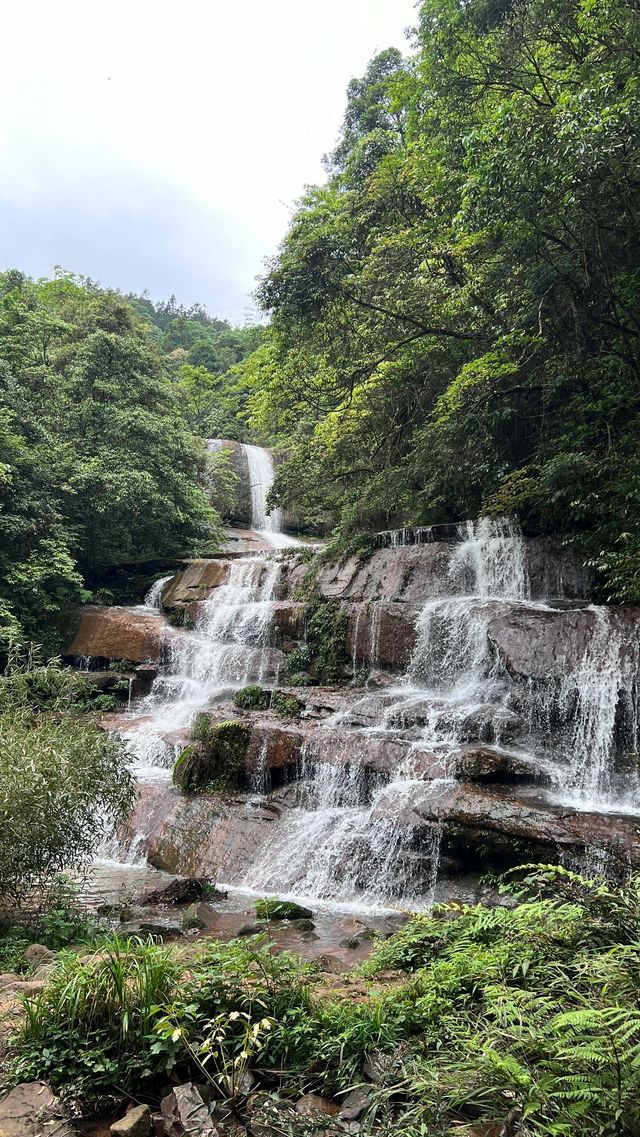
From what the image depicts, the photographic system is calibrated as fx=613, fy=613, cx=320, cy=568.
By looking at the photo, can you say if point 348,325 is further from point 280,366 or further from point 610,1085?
point 610,1085

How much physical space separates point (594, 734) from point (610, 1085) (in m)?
6.09

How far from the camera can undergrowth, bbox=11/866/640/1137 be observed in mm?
2174

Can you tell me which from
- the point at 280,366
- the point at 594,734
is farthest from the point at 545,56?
the point at 594,734

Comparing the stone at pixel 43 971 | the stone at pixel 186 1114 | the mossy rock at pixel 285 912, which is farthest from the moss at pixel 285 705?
the stone at pixel 186 1114

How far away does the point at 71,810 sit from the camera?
202 inches

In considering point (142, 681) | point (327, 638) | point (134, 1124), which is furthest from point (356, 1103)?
point (142, 681)

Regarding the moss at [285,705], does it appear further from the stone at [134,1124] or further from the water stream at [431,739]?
the stone at [134,1124]

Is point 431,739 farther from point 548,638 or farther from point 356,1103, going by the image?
point 356,1103

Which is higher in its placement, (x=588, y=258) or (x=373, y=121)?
(x=373, y=121)

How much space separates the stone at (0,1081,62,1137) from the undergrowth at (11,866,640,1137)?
78mm

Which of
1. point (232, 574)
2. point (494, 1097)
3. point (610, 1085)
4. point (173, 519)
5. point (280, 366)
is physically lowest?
point (494, 1097)

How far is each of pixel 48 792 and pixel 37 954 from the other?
111 cm

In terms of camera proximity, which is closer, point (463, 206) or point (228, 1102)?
point (228, 1102)

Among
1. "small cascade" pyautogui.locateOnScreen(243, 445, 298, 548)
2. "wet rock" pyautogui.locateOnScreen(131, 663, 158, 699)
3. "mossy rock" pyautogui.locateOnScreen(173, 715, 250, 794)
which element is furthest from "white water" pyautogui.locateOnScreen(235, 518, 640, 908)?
"small cascade" pyautogui.locateOnScreen(243, 445, 298, 548)
